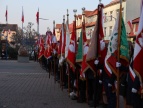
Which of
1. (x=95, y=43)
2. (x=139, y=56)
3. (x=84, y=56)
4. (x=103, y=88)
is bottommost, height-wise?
(x=103, y=88)

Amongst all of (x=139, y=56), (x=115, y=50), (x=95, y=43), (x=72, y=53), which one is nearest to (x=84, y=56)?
(x=95, y=43)

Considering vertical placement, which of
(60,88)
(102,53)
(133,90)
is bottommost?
(60,88)

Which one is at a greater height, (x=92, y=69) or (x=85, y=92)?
(x=92, y=69)

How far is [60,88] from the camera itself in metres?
14.6

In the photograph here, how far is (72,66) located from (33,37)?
57.3 meters

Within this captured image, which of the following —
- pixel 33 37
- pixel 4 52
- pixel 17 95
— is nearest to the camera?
pixel 17 95

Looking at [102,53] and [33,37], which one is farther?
[33,37]

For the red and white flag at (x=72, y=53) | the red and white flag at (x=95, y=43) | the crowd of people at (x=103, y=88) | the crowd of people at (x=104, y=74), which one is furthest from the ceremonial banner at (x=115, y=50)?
the red and white flag at (x=72, y=53)

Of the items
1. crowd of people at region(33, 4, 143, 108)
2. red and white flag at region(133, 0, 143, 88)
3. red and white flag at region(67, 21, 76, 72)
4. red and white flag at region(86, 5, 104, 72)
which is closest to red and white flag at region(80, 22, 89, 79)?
crowd of people at region(33, 4, 143, 108)

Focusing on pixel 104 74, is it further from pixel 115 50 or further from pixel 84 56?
pixel 84 56

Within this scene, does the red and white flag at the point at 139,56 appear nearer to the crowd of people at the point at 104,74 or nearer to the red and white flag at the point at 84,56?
the crowd of people at the point at 104,74

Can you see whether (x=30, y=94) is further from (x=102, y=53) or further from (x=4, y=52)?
(x=4, y=52)

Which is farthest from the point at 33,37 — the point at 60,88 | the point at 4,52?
the point at 60,88

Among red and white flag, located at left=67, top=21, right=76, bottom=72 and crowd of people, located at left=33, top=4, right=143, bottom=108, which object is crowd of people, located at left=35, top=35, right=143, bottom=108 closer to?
crowd of people, located at left=33, top=4, right=143, bottom=108
